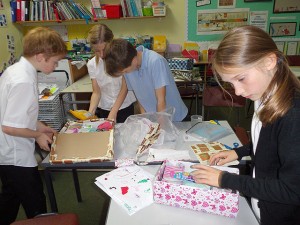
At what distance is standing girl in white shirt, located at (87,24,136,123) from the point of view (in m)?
2.02

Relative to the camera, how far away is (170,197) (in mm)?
1049

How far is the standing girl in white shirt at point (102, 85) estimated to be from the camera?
6.62 ft

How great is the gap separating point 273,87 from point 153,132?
822 mm

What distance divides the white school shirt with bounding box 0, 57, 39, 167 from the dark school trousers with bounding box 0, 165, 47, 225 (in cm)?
6

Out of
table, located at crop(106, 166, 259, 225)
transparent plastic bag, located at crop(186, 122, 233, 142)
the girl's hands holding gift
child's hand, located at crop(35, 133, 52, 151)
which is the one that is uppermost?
the girl's hands holding gift

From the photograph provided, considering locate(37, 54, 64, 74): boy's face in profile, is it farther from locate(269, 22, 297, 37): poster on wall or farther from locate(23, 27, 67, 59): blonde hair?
locate(269, 22, 297, 37): poster on wall

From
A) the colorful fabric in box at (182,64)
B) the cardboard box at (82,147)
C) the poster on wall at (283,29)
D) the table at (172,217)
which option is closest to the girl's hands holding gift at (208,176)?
the table at (172,217)

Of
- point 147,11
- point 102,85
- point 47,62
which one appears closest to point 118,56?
point 47,62

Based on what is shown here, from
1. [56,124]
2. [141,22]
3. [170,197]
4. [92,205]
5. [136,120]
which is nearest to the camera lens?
[170,197]

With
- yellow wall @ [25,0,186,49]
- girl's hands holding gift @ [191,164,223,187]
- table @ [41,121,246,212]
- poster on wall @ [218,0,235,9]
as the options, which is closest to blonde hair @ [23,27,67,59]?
table @ [41,121,246,212]

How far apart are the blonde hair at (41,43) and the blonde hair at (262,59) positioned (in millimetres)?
901

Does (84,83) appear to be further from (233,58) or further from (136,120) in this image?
(233,58)

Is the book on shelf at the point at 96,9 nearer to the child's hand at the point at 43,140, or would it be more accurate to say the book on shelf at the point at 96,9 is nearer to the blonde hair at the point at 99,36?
the blonde hair at the point at 99,36

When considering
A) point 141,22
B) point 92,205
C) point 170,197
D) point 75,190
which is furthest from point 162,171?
point 141,22
